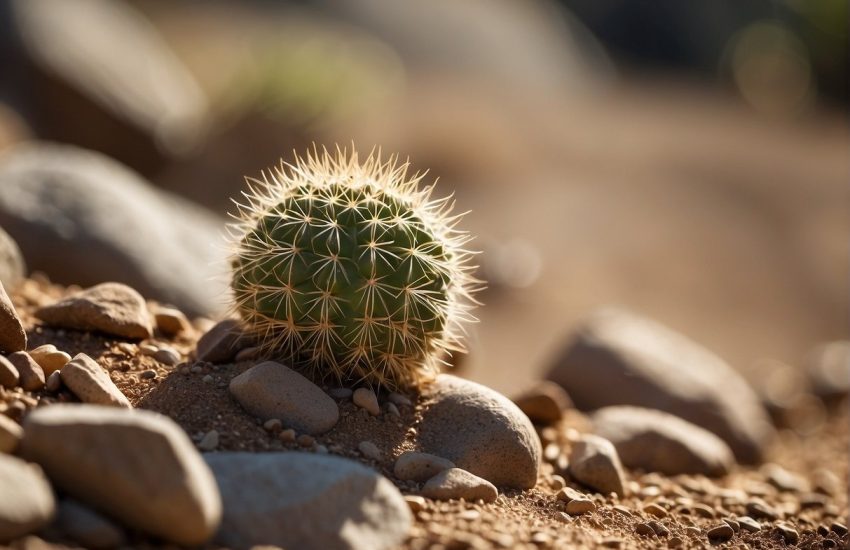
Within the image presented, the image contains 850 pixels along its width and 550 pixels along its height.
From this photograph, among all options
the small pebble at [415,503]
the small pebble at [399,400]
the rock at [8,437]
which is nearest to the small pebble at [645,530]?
the small pebble at [415,503]

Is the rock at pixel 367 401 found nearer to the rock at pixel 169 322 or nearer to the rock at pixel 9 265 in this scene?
the rock at pixel 169 322

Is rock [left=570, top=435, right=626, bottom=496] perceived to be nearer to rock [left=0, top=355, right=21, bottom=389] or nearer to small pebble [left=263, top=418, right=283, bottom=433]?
small pebble [left=263, top=418, right=283, bottom=433]

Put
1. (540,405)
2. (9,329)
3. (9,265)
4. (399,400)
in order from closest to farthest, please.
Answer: (9,329) < (399,400) < (9,265) < (540,405)

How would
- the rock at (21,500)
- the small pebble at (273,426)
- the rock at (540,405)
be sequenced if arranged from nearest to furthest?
the rock at (21,500), the small pebble at (273,426), the rock at (540,405)

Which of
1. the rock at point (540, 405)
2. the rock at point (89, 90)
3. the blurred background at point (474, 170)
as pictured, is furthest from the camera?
the rock at point (89, 90)

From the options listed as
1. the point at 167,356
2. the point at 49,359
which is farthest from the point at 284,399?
the point at 49,359

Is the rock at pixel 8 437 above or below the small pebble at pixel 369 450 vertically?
below

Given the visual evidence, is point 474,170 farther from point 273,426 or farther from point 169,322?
point 273,426
